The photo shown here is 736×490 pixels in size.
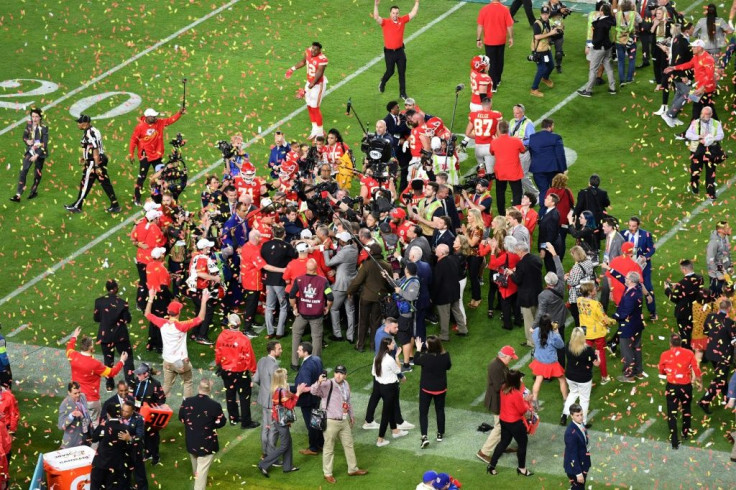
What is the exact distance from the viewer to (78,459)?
20.1m

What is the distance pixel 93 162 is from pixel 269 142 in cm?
365

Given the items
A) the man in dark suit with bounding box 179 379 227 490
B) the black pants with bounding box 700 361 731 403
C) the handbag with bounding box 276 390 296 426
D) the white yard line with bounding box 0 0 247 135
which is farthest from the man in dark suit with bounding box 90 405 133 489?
the white yard line with bounding box 0 0 247 135

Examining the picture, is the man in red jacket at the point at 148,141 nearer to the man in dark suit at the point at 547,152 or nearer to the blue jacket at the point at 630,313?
the man in dark suit at the point at 547,152

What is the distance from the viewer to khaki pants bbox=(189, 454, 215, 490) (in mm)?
20000

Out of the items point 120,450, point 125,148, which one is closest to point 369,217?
point 120,450

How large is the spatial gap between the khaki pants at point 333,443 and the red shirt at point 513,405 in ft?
6.71

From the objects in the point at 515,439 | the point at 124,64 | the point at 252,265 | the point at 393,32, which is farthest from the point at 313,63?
the point at 515,439

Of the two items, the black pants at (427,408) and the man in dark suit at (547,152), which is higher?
the man in dark suit at (547,152)

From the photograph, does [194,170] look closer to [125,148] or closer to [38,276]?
[125,148]

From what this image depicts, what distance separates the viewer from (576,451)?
19.0 m

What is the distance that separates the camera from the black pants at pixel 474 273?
2394 centimetres

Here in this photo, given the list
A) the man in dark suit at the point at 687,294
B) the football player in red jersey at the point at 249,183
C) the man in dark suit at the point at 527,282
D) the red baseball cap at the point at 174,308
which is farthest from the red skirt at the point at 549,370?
the football player in red jersey at the point at 249,183

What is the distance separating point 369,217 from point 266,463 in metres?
4.53

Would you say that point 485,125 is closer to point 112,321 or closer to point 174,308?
point 174,308
